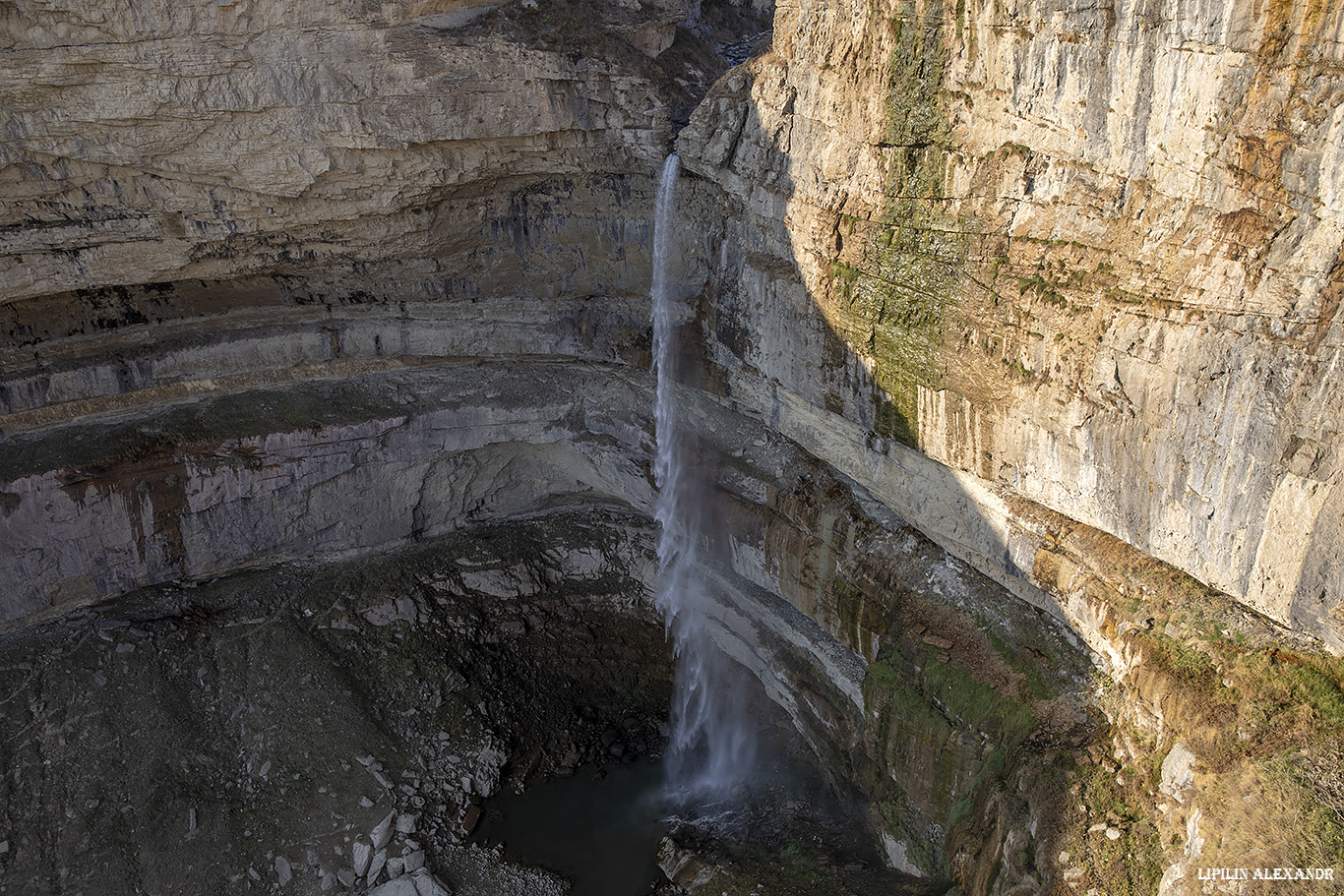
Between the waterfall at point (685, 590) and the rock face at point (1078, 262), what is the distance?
12.0 ft

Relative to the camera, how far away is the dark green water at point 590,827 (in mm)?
16406

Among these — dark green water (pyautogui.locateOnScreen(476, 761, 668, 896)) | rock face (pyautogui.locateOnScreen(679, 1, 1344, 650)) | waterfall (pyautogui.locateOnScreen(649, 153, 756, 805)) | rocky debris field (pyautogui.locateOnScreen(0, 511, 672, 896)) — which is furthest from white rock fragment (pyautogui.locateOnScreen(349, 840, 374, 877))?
rock face (pyautogui.locateOnScreen(679, 1, 1344, 650))

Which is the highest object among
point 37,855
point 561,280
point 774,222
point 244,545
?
point 774,222

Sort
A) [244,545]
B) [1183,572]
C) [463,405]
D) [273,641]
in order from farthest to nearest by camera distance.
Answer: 1. [463,405]
2. [244,545]
3. [273,641]
4. [1183,572]

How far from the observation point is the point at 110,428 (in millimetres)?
18422

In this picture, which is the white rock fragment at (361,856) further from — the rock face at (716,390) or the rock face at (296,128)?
the rock face at (296,128)

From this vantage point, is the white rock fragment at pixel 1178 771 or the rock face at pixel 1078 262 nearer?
the rock face at pixel 1078 262

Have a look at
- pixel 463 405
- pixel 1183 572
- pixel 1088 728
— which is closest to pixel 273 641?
pixel 463 405

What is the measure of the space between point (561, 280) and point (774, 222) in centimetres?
740

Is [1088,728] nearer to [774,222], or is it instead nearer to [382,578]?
[774,222]

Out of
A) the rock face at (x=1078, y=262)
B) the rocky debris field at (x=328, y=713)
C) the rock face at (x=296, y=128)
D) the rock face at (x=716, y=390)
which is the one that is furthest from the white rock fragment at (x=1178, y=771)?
the rock face at (x=296, y=128)

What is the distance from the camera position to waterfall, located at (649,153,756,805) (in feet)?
62.2

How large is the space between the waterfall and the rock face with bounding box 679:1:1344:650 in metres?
3.65

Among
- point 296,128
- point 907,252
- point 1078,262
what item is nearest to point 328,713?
point 296,128
